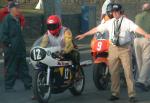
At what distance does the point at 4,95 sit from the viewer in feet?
44.5

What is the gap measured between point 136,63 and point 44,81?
314 cm

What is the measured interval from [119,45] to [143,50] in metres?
2.17

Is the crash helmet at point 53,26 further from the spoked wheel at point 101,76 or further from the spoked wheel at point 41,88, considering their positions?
the spoked wheel at point 101,76

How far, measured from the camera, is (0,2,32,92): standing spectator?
14.1m

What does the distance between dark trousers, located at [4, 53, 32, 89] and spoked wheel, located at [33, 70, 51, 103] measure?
7.16ft

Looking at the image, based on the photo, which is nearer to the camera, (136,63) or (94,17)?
(136,63)

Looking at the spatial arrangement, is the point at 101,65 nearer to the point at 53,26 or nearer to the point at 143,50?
A: the point at 143,50

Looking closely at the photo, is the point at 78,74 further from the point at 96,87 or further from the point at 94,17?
the point at 94,17

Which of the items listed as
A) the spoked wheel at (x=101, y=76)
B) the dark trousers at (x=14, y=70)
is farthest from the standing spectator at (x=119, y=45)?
the dark trousers at (x=14, y=70)

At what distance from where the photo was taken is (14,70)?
14359mm

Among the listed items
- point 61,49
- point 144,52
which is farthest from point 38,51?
point 144,52

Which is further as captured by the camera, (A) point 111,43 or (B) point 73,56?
(B) point 73,56

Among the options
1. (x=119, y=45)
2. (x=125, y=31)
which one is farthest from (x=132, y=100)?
(x=125, y=31)

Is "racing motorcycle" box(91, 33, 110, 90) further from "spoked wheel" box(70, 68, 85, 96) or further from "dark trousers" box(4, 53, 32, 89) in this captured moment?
"dark trousers" box(4, 53, 32, 89)
